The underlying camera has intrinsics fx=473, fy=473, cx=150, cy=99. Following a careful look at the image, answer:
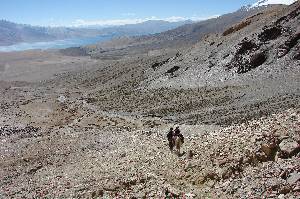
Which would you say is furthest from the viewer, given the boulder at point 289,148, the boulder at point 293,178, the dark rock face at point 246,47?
the dark rock face at point 246,47

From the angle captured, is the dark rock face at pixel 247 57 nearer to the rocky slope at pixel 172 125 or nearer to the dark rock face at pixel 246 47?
the dark rock face at pixel 246 47

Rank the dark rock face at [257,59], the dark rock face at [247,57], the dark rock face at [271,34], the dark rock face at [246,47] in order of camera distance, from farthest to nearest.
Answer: the dark rock face at [246,47] → the dark rock face at [271,34] → the dark rock face at [247,57] → the dark rock face at [257,59]

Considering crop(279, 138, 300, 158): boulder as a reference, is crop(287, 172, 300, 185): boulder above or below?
below

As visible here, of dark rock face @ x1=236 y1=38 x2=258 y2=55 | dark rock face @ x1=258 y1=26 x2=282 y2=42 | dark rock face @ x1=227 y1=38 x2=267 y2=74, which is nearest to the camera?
dark rock face @ x1=227 y1=38 x2=267 y2=74

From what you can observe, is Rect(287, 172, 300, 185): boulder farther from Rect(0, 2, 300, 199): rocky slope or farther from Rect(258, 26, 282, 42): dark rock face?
Rect(258, 26, 282, 42): dark rock face

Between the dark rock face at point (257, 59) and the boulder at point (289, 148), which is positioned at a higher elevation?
the boulder at point (289, 148)

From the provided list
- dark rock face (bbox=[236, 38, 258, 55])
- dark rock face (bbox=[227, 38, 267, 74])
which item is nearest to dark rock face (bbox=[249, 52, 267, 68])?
dark rock face (bbox=[227, 38, 267, 74])

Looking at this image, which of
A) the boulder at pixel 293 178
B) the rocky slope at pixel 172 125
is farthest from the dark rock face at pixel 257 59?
the boulder at pixel 293 178

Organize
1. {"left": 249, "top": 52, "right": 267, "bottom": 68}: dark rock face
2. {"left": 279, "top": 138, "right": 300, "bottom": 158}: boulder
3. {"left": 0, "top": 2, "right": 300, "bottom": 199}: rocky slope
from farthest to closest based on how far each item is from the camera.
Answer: {"left": 249, "top": 52, "right": 267, "bottom": 68}: dark rock face < {"left": 0, "top": 2, "right": 300, "bottom": 199}: rocky slope < {"left": 279, "top": 138, "right": 300, "bottom": 158}: boulder

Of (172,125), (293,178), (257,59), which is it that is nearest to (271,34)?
(257,59)

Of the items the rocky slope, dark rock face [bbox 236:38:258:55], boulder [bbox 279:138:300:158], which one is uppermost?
dark rock face [bbox 236:38:258:55]

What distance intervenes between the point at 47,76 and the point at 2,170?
93.4m

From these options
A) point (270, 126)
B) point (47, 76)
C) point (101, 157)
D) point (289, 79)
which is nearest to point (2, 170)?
point (101, 157)

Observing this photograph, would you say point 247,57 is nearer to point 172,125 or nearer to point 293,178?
point 172,125
